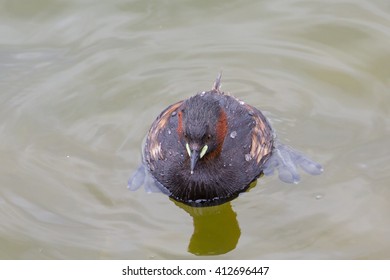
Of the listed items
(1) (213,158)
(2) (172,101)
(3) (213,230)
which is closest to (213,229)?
(3) (213,230)

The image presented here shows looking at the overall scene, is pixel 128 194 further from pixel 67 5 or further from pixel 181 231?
pixel 67 5

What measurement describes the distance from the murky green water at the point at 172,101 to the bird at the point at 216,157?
6.8 inches

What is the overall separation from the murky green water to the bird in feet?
0.56

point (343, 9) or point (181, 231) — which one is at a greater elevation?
point (343, 9)

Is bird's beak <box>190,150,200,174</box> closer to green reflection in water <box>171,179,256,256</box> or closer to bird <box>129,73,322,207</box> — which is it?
bird <box>129,73,322,207</box>

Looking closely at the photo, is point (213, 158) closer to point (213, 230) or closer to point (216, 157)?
point (216, 157)

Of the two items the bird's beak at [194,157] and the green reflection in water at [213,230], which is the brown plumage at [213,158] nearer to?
the green reflection in water at [213,230]

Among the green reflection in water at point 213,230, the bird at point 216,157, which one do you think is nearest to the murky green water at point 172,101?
the green reflection in water at point 213,230

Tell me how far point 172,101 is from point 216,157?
70.8 inches

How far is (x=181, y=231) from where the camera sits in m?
9.08

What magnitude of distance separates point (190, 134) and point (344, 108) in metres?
2.86

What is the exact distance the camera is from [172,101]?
10.9 metres
